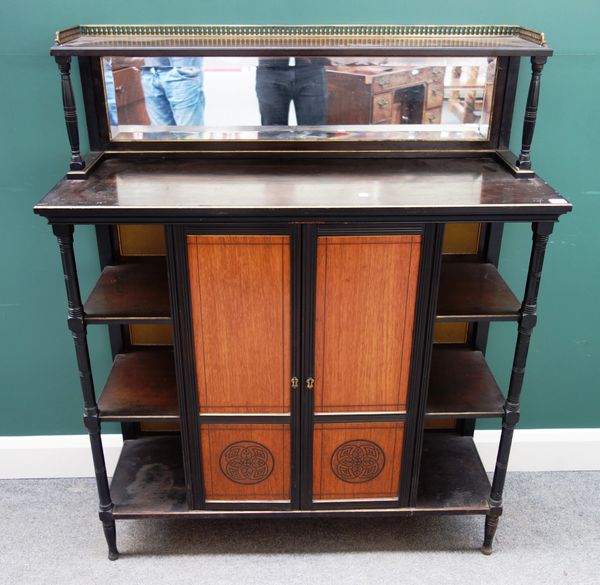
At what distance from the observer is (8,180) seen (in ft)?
6.42

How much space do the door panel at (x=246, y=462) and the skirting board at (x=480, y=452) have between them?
510 millimetres

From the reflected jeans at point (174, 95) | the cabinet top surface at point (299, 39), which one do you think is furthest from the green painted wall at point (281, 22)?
the reflected jeans at point (174, 95)

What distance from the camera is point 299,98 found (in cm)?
185

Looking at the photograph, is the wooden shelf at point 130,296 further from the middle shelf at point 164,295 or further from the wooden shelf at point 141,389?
the wooden shelf at point 141,389

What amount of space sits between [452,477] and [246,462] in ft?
2.06

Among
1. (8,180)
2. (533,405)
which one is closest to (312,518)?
(533,405)

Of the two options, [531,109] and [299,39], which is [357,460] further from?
[299,39]

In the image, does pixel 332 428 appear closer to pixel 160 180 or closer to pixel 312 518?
pixel 312 518

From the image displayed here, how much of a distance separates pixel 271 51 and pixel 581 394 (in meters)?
1.51

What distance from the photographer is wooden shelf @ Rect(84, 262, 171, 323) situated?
172 cm

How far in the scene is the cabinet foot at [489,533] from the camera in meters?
2.01

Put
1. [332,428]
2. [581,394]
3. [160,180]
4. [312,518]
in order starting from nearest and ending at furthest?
[160,180] < [332,428] < [312,518] < [581,394]

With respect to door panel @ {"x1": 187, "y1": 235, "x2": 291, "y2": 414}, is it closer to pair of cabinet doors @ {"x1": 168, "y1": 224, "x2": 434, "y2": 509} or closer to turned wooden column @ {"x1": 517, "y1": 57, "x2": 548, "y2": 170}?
pair of cabinet doors @ {"x1": 168, "y1": 224, "x2": 434, "y2": 509}

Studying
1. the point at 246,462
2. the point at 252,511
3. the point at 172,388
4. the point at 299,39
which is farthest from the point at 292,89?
the point at 252,511
